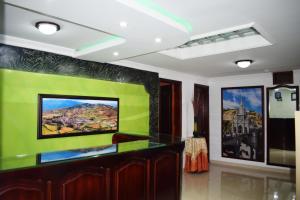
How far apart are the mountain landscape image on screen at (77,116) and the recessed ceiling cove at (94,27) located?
33.1 inches

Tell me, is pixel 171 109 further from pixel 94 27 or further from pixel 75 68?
pixel 94 27

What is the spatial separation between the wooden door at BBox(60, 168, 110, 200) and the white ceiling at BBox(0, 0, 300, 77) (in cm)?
155

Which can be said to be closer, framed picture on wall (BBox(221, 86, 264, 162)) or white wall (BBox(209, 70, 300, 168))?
framed picture on wall (BBox(221, 86, 264, 162))

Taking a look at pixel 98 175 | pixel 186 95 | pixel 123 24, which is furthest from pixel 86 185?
pixel 186 95

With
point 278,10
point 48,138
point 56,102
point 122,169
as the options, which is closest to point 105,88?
point 56,102

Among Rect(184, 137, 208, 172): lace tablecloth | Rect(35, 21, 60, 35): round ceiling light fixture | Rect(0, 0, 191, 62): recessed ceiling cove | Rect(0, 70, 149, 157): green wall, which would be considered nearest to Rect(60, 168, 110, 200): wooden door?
Rect(0, 0, 191, 62): recessed ceiling cove

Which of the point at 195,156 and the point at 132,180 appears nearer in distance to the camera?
the point at 132,180

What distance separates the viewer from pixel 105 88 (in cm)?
450

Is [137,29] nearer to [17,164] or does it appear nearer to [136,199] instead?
[17,164]

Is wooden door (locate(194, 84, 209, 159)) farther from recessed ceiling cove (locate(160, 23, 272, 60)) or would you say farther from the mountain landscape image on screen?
the mountain landscape image on screen

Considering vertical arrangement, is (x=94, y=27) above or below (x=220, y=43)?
below

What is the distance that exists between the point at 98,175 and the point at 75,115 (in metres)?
1.93

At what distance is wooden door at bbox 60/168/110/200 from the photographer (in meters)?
2.06

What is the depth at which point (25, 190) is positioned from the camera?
5.96ft
